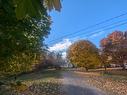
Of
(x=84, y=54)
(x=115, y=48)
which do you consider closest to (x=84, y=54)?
(x=84, y=54)

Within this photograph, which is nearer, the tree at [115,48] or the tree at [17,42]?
the tree at [17,42]

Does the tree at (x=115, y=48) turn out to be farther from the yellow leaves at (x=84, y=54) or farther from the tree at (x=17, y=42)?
the tree at (x=17, y=42)

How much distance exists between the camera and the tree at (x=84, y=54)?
58656 mm

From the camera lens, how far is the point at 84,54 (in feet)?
195

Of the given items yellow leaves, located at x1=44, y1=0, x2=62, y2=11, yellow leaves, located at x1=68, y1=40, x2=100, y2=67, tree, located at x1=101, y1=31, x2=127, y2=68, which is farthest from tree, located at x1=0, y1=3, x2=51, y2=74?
yellow leaves, located at x1=68, y1=40, x2=100, y2=67

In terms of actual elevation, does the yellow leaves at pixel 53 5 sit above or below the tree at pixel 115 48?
below

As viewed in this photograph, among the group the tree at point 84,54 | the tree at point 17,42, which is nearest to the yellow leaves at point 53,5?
the tree at point 17,42

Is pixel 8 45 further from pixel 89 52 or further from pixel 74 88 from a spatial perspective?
pixel 89 52

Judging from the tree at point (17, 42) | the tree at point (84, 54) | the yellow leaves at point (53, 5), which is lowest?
the yellow leaves at point (53, 5)

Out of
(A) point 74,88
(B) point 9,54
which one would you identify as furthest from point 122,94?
(B) point 9,54

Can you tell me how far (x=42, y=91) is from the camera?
26016mm

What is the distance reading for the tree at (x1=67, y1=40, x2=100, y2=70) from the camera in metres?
58.7

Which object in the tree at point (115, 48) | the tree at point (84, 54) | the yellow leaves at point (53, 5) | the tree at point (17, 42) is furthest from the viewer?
the tree at point (84, 54)

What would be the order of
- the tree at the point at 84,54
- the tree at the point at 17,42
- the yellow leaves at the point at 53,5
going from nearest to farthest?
the yellow leaves at the point at 53,5 < the tree at the point at 17,42 < the tree at the point at 84,54
